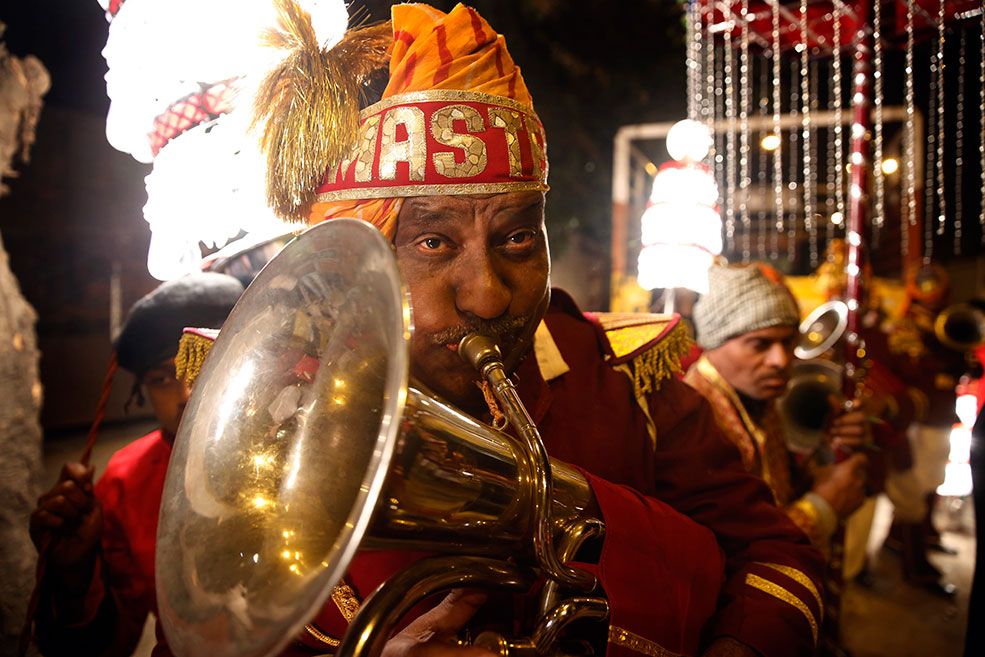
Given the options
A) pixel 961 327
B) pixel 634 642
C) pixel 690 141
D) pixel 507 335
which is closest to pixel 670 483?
pixel 634 642

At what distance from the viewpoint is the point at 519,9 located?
21.6 ft

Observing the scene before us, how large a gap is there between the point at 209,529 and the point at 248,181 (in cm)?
77

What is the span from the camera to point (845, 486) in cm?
273

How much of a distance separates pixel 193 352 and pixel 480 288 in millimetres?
770

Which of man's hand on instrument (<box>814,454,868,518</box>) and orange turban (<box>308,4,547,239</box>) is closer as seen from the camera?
orange turban (<box>308,4,547,239</box>)

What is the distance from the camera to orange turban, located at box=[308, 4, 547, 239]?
1.17m

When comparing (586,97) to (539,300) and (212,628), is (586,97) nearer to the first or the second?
(539,300)

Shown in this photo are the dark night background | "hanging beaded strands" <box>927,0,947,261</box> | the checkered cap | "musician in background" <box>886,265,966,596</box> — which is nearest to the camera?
"hanging beaded strands" <box>927,0,947,261</box>

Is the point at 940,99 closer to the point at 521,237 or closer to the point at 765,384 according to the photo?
the point at 765,384

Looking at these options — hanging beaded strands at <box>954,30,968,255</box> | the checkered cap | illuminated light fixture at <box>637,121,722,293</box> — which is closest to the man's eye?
hanging beaded strands at <box>954,30,968,255</box>

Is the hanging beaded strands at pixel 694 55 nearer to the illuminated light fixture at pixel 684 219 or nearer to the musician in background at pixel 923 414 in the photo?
the illuminated light fixture at pixel 684 219

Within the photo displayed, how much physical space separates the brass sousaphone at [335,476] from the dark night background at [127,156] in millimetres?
780

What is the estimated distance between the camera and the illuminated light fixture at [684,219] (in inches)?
167

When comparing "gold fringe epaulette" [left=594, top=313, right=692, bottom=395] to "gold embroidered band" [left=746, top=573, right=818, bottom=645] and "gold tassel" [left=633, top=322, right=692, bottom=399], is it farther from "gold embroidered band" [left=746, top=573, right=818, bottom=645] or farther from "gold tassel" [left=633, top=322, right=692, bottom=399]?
"gold embroidered band" [left=746, top=573, right=818, bottom=645]
